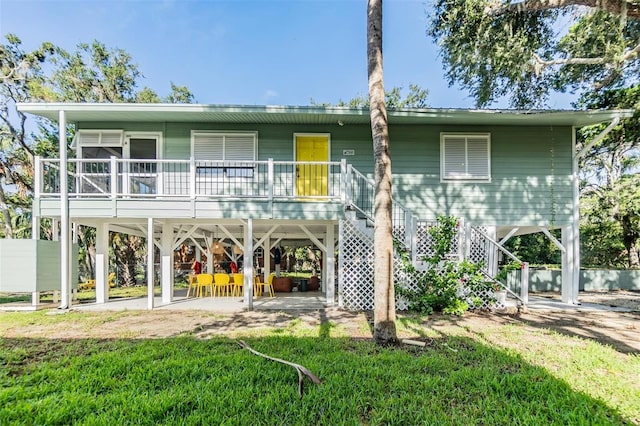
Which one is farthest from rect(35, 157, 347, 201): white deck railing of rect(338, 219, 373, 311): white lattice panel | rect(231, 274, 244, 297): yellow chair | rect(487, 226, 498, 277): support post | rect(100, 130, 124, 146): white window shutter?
rect(487, 226, 498, 277): support post

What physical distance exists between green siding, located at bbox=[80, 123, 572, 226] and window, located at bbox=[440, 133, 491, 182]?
171mm

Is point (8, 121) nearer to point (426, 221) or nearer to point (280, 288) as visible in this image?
point (280, 288)

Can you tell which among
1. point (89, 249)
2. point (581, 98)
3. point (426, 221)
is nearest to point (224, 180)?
point (426, 221)

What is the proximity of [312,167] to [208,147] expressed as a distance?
3.11m

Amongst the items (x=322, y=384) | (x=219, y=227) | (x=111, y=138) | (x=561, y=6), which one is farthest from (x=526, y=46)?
(x=111, y=138)

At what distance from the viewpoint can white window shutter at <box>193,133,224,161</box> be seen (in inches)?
355

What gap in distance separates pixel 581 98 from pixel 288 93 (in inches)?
621

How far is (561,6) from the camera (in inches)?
294

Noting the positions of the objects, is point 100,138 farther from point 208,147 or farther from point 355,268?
point 355,268

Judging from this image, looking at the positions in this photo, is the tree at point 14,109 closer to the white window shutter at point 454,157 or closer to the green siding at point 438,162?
the green siding at point 438,162

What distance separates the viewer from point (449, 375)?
3.74 metres

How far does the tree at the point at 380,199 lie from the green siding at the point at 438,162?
4036 mm

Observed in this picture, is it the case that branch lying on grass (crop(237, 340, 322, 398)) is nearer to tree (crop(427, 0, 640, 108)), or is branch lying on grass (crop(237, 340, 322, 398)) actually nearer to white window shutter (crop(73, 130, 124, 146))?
white window shutter (crop(73, 130, 124, 146))

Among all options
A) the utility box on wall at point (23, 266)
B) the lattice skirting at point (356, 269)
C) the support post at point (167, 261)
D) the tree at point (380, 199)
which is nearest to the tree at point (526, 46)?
the tree at point (380, 199)
